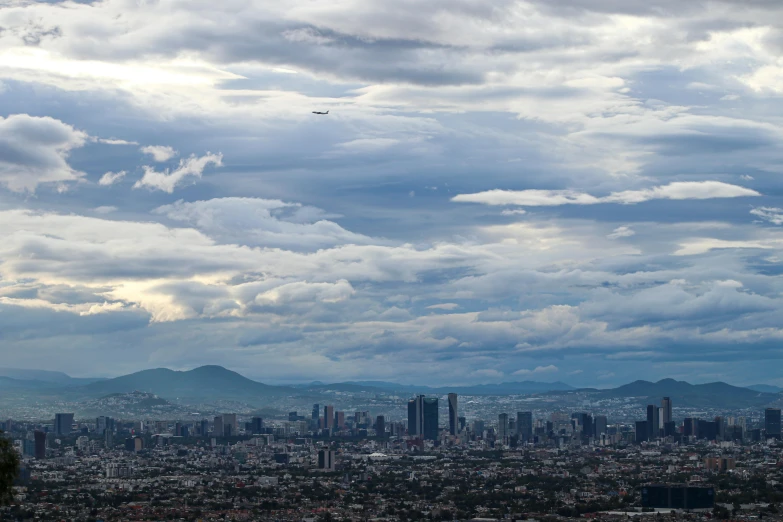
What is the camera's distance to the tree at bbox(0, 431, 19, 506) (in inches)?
2692

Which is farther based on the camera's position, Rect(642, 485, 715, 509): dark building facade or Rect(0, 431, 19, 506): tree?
Rect(642, 485, 715, 509): dark building facade

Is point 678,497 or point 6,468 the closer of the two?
point 6,468

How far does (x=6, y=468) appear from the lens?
225 feet

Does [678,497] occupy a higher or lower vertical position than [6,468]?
lower

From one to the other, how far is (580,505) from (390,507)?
27.6 m

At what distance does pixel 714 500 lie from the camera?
193000 mm

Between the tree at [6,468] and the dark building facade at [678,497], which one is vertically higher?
the tree at [6,468]

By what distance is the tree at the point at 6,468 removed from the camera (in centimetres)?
6838

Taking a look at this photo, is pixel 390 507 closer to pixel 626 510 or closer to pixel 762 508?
pixel 626 510

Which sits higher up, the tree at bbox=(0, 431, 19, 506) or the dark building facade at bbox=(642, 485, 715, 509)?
the tree at bbox=(0, 431, 19, 506)

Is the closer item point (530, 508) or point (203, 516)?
point (203, 516)

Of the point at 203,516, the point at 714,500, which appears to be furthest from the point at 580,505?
the point at 203,516

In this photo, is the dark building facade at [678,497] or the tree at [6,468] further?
the dark building facade at [678,497]

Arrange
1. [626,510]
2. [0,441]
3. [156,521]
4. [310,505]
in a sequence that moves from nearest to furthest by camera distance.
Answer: [0,441] < [156,521] < [626,510] < [310,505]
